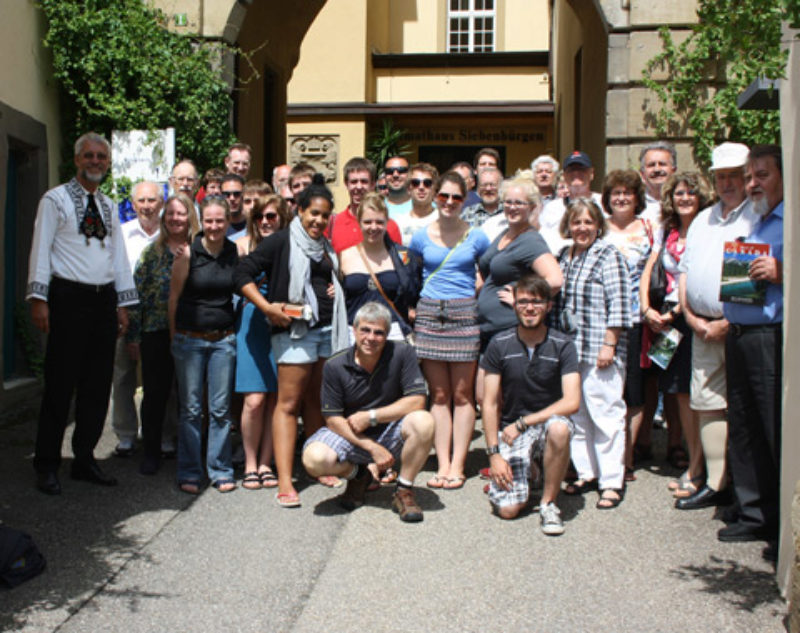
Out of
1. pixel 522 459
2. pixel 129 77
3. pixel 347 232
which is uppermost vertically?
pixel 129 77

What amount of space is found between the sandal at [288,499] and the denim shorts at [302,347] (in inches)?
31.6

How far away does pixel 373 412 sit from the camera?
5773mm

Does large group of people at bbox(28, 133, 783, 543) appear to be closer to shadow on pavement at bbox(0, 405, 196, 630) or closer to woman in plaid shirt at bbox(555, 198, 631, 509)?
woman in plaid shirt at bbox(555, 198, 631, 509)

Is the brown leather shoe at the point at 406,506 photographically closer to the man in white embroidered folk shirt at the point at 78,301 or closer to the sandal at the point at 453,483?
the sandal at the point at 453,483

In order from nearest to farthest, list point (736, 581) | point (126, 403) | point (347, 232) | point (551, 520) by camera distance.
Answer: point (736, 581) < point (551, 520) < point (347, 232) < point (126, 403)

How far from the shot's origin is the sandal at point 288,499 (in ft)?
19.3

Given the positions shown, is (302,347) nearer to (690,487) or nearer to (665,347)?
(665,347)

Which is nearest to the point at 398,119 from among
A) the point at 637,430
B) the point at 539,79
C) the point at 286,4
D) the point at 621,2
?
the point at 539,79

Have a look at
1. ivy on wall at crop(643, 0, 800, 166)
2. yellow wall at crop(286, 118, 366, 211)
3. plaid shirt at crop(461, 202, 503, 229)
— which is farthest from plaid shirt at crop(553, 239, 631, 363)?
yellow wall at crop(286, 118, 366, 211)

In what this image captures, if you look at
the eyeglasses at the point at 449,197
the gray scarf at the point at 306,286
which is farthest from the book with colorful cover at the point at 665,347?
the gray scarf at the point at 306,286

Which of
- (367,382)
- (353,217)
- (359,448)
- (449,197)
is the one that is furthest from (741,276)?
(353,217)

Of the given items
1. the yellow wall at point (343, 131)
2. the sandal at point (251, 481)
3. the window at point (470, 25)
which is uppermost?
the window at point (470, 25)

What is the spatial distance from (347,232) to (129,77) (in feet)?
14.1

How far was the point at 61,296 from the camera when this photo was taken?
19.8 ft
